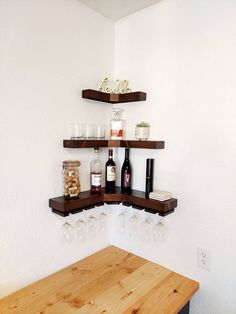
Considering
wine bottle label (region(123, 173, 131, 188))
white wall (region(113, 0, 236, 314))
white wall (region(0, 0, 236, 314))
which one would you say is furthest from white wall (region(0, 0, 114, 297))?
white wall (region(113, 0, 236, 314))

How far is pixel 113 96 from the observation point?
1.40 meters

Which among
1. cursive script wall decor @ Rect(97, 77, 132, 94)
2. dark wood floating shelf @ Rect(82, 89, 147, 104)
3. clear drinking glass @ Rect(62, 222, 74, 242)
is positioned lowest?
clear drinking glass @ Rect(62, 222, 74, 242)

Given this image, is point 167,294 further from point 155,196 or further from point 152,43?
point 152,43

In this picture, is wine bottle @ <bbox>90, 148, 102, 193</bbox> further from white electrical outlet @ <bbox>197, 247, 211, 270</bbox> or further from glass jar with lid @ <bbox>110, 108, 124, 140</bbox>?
white electrical outlet @ <bbox>197, 247, 211, 270</bbox>

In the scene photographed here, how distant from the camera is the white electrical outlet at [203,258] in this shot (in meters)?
1.15

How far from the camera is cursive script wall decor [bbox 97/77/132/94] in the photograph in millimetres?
1417

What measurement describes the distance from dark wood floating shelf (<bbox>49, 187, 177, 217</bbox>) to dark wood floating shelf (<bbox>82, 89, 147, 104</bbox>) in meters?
0.56

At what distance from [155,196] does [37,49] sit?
968 millimetres

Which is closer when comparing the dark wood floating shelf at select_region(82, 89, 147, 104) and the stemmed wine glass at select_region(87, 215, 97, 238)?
the dark wood floating shelf at select_region(82, 89, 147, 104)

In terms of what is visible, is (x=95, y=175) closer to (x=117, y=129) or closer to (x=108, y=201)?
(x=108, y=201)

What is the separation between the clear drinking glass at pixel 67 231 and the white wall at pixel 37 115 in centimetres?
4

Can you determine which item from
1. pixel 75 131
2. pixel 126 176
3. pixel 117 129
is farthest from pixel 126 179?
pixel 75 131

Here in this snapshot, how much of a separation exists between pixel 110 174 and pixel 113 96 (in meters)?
0.49

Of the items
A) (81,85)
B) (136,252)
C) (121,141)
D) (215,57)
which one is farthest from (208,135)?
(136,252)
